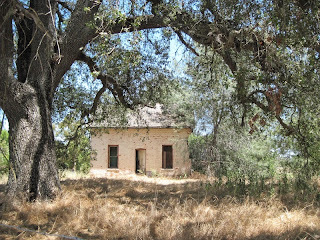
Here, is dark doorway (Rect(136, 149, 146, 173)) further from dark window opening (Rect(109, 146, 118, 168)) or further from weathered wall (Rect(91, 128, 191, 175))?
dark window opening (Rect(109, 146, 118, 168))

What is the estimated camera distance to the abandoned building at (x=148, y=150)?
21.8 m

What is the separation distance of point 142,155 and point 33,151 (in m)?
16.1

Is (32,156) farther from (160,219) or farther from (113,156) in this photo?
(113,156)

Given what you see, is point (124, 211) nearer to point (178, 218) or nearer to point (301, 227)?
point (178, 218)

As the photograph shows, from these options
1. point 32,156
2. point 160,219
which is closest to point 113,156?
point 32,156

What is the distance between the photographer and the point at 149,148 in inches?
880

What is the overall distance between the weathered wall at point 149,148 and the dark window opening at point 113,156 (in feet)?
1.52

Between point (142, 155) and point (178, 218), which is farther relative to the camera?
point (142, 155)

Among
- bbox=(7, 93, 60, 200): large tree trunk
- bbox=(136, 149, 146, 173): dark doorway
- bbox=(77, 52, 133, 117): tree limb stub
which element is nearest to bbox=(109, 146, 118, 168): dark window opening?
bbox=(136, 149, 146, 173): dark doorway

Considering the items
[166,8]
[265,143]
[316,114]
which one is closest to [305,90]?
[316,114]

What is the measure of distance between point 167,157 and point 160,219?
55.4ft

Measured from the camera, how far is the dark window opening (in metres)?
22.8

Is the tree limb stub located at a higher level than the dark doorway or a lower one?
higher

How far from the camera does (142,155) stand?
23.0m
